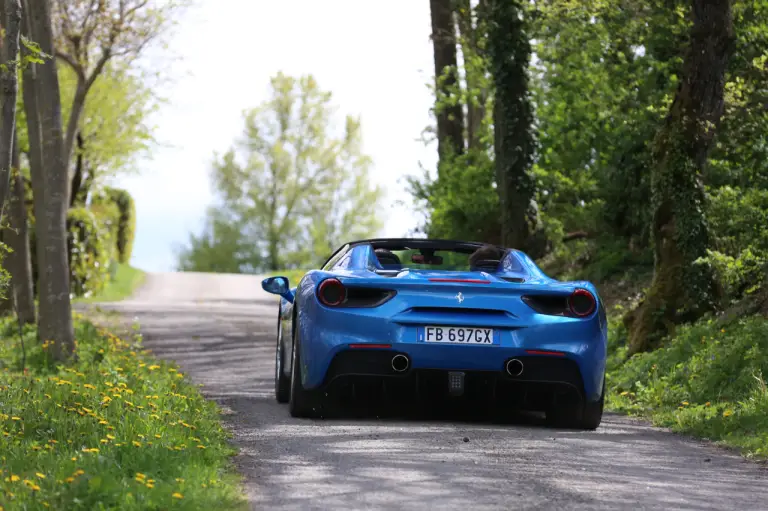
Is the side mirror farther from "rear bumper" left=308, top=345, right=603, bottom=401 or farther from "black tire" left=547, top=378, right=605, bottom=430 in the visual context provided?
"black tire" left=547, top=378, right=605, bottom=430

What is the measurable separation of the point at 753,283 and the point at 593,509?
9053 millimetres

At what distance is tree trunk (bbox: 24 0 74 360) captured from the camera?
15.0 metres

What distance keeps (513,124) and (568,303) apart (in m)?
13.8

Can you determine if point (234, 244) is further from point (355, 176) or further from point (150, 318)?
point (150, 318)

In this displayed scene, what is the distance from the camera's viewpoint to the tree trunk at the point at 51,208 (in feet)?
49.2

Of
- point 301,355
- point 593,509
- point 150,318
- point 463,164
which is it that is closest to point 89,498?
point 593,509

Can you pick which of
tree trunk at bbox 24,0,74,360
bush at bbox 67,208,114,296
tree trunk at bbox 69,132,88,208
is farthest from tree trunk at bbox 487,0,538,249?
tree trunk at bbox 69,132,88,208

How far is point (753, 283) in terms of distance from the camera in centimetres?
1443

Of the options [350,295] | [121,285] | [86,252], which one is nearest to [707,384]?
[350,295]

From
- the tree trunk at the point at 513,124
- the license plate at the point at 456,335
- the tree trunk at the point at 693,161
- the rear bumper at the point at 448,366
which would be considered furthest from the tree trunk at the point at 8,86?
the tree trunk at the point at 513,124

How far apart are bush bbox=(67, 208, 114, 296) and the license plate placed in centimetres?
2752

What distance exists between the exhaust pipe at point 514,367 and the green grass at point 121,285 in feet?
86.2

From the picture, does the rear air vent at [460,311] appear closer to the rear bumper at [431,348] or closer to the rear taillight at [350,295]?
the rear bumper at [431,348]

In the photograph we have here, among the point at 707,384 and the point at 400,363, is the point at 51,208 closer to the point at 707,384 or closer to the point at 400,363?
the point at 400,363
